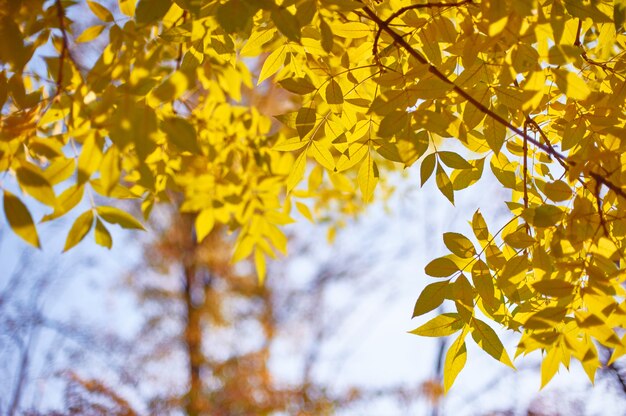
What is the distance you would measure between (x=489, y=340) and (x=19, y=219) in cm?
91

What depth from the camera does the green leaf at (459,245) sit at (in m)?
1.11

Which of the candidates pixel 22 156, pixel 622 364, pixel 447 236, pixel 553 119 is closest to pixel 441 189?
pixel 447 236

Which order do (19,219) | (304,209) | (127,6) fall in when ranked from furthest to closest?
(304,209)
(127,6)
(19,219)

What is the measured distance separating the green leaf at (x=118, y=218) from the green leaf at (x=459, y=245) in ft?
2.10

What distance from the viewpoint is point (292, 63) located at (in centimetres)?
138

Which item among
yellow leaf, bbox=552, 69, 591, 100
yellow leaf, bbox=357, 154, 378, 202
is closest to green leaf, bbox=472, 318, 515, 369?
yellow leaf, bbox=357, 154, 378, 202

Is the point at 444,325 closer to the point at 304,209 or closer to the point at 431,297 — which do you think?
the point at 431,297

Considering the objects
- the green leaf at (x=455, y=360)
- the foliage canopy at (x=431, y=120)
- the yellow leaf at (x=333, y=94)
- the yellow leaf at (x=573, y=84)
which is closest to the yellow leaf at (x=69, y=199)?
the foliage canopy at (x=431, y=120)

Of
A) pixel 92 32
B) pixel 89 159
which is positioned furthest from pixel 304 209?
pixel 89 159

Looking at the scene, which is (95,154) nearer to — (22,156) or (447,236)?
(22,156)

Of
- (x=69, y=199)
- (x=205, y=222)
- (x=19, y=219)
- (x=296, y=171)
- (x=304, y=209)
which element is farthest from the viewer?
(x=304, y=209)

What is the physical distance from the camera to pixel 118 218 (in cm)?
104

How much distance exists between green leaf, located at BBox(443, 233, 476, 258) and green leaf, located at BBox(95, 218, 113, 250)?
2.34 feet

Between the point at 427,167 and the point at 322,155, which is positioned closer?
the point at 427,167
